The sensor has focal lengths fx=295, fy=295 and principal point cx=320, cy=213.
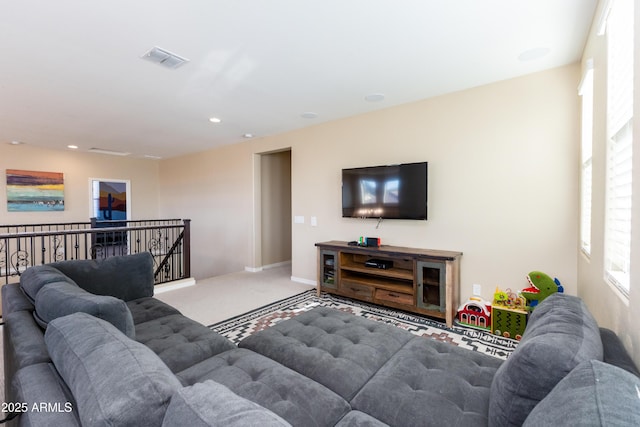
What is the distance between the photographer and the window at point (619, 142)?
53.1 inches

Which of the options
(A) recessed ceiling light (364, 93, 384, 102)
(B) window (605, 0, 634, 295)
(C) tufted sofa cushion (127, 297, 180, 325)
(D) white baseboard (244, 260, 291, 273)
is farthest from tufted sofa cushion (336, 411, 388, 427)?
(D) white baseboard (244, 260, 291, 273)

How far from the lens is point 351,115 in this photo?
166 inches

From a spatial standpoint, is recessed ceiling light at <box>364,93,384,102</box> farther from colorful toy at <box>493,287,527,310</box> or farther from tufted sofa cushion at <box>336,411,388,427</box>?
tufted sofa cushion at <box>336,411,388,427</box>

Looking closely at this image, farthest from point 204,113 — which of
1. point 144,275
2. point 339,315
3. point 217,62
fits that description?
point 339,315

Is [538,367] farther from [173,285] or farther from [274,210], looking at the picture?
[274,210]

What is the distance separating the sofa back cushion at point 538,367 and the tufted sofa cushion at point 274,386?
22.9 inches

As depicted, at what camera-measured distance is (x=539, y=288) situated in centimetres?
275

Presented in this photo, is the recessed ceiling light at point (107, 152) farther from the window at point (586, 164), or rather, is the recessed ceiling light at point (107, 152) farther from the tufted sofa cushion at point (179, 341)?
the window at point (586, 164)

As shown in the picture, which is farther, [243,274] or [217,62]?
[243,274]

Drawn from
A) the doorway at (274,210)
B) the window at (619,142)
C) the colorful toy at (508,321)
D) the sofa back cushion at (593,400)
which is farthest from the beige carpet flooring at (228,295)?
the window at (619,142)

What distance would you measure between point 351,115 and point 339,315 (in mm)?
2984

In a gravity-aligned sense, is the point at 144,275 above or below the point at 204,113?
below

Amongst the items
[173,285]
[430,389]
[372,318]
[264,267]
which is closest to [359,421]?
[430,389]

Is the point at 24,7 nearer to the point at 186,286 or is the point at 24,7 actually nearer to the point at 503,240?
the point at 186,286
